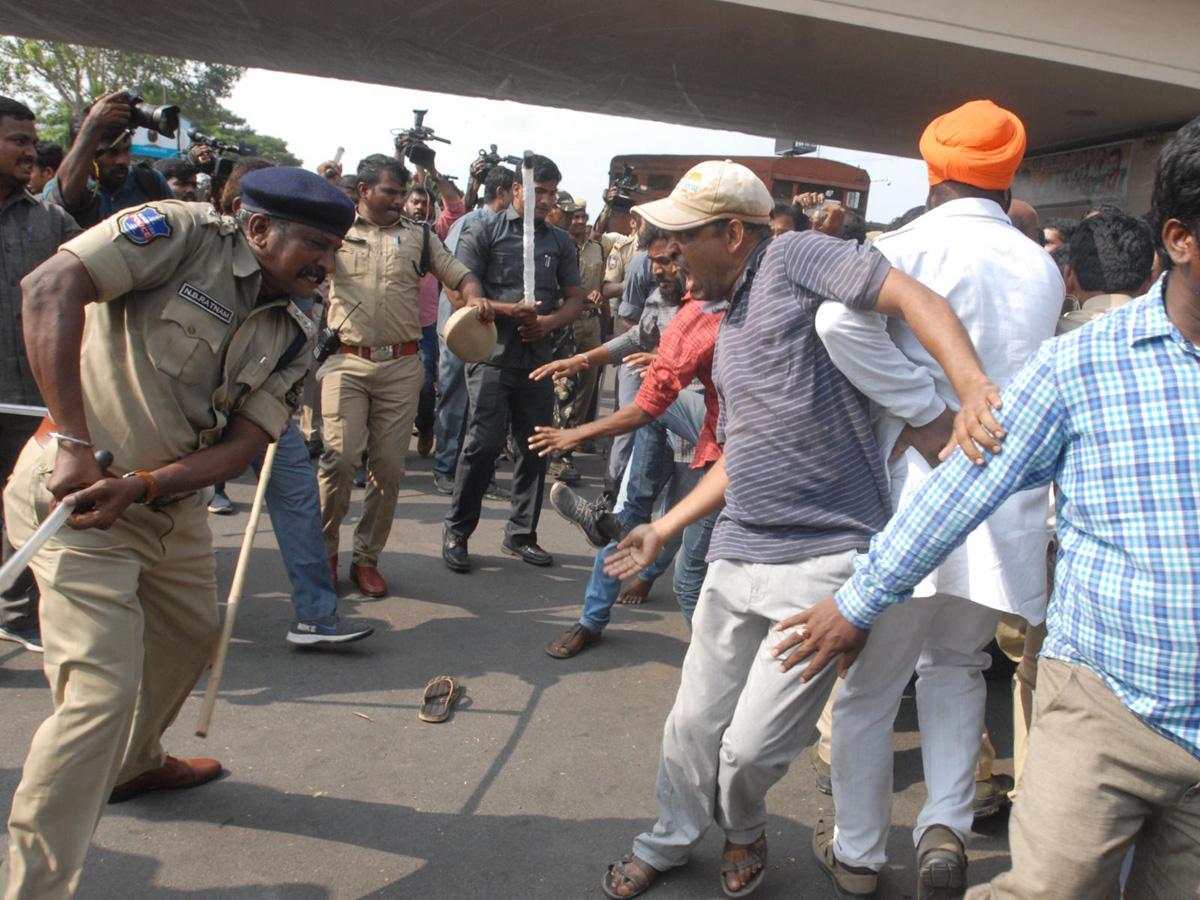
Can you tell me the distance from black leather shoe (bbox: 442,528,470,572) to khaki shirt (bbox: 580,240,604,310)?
384 centimetres

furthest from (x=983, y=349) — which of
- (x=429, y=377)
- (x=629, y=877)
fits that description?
(x=429, y=377)

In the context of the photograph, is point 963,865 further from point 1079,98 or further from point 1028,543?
point 1079,98

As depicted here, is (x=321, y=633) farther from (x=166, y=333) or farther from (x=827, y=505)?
(x=827, y=505)

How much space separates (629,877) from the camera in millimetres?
2842

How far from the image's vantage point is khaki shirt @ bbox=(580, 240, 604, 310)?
9203mm

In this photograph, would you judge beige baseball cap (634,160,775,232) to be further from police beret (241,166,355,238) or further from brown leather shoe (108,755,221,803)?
brown leather shoe (108,755,221,803)

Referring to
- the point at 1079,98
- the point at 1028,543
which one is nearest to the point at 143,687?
the point at 1028,543

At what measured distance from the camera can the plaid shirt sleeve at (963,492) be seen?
1.71 m

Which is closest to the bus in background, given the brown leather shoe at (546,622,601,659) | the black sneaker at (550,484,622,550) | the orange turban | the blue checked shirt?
the brown leather shoe at (546,622,601,659)

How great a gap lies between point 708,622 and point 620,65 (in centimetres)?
981

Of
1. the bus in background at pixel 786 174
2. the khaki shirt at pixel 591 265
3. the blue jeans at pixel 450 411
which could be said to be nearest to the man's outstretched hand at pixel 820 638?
the blue jeans at pixel 450 411

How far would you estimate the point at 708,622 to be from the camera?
271cm

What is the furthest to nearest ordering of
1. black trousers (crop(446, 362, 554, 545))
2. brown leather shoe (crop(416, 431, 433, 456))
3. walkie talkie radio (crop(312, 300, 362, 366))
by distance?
brown leather shoe (crop(416, 431, 433, 456))
black trousers (crop(446, 362, 554, 545))
walkie talkie radio (crop(312, 300, 362, 366))

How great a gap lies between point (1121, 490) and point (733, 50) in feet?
32.5
